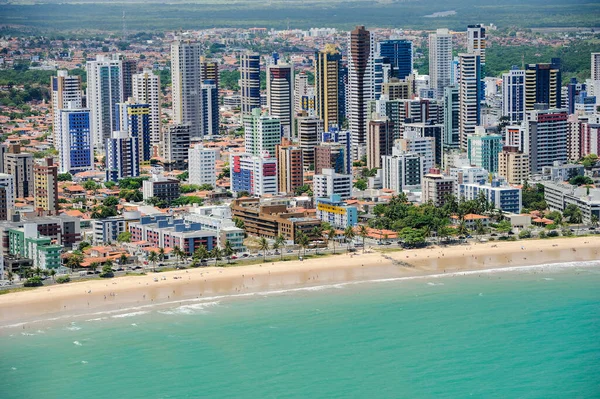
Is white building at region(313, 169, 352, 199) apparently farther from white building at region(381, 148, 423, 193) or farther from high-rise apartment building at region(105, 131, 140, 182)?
high-rise apartment building at region(105, 131, 140, 182)

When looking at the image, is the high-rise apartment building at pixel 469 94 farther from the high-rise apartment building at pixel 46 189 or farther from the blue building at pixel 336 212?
the high-rise apartment building at pixel 46 189

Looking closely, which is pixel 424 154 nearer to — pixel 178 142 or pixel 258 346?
pixel 178 142

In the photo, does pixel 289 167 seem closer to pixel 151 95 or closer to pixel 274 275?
pixel 274 275

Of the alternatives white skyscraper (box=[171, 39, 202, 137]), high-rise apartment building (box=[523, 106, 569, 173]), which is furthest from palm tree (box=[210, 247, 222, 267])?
white skyscraper (box=[171, 39, 202, 137])

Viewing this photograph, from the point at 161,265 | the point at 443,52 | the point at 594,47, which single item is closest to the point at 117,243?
the point at 161,265

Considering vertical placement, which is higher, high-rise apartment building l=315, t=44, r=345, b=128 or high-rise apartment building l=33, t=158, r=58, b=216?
high-rise apartment building l=315, t=44, r=345, b=128

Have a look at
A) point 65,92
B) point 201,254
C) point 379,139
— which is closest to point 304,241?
A: point 201,254
